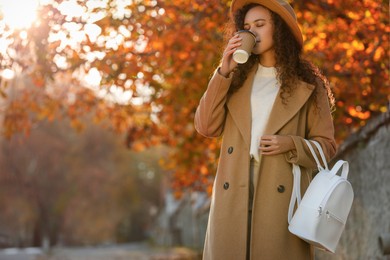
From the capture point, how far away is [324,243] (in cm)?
321

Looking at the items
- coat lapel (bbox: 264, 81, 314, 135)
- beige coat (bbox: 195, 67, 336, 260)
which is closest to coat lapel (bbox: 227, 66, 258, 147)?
beige coat (bbox: 195, 67, 336, 260)

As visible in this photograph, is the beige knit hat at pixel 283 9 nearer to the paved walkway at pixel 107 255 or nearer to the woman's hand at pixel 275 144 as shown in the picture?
the woman's hand at pixel 275 144

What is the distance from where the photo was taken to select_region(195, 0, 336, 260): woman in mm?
3404

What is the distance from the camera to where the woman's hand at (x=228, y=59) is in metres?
3.40

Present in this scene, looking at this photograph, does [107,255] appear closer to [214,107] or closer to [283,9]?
[214,107]

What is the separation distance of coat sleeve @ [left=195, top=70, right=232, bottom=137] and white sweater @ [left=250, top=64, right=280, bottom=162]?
0.56 feet

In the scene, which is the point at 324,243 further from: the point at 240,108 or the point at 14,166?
the point at 14,166

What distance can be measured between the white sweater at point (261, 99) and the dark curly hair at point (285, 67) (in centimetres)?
5

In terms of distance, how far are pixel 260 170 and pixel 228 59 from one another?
0.60m

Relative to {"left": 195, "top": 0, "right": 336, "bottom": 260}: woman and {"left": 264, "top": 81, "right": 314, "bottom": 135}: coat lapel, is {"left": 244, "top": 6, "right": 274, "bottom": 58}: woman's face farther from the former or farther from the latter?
{"left": 264, "top": 81, "right": 314, "bottom": 135}: coat lapel

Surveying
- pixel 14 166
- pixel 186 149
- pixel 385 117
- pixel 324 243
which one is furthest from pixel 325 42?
pixel 14 166

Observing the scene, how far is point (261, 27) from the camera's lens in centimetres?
361

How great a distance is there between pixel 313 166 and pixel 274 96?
43 cm

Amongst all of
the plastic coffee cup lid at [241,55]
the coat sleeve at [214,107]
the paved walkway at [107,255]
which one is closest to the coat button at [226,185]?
→ the coat sleeve at [214,107]
